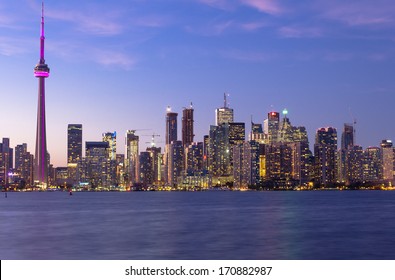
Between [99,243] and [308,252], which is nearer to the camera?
[308,252]

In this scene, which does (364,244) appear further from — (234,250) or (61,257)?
(61,257)

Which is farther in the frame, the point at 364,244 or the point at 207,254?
the point at 364,244
